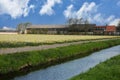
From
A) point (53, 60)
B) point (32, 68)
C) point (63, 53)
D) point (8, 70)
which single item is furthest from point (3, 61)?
point (63, 53)

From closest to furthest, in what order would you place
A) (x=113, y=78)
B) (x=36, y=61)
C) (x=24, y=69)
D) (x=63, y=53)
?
1. (x=113, y=78)
2. (x=24, y=69)
3. (x=36, y=61)
4. (x=63, y=53)

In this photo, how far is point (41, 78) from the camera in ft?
90.6

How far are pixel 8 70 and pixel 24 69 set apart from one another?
2794 millimetres

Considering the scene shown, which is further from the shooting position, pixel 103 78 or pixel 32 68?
pixel 32 68

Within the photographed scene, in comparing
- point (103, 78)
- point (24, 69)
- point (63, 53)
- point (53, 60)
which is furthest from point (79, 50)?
point (103, 78)

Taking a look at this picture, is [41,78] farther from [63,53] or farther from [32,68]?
[63,53]

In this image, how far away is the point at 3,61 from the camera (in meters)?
31.7

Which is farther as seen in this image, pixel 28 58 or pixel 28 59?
pixel 28 58

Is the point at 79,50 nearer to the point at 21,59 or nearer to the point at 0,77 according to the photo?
the point at 21,59

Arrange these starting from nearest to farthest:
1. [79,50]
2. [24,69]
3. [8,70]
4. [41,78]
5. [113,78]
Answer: [113,78] < [41,78] < [8,70] < [24,69] < [79,50]

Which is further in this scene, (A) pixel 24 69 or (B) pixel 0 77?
(A) pixel 24 69

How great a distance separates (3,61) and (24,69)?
8.34 ft

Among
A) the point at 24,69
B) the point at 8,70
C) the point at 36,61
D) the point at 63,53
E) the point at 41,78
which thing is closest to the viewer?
the point at 41,78

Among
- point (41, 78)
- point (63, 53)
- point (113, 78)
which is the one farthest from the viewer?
point (63, 53)
